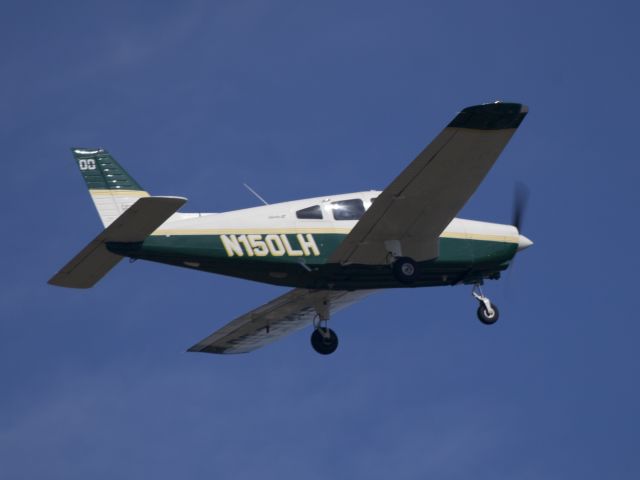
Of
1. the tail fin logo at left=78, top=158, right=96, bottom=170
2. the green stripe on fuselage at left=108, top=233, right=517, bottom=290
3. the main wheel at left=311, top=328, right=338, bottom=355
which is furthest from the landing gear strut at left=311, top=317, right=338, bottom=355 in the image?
the tail fin logo at left=78, top=158, right=96, bottom=170

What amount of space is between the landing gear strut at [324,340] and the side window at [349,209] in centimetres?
325

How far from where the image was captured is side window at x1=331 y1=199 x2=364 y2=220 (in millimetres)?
23812

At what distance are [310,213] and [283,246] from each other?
2.62ft

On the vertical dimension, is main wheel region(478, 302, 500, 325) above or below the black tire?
below

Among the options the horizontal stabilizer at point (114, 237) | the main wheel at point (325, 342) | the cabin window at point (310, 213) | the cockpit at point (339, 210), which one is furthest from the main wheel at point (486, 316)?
the horizontal stabilizer at point (114, 237)

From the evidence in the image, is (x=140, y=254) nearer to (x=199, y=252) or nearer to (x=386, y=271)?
(x=199, y=252)

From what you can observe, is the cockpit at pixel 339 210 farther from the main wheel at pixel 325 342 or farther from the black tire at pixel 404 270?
the main wheel at pixel 325 342

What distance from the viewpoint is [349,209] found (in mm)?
23859

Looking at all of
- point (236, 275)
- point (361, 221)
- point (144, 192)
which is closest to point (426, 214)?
point (361, 221)

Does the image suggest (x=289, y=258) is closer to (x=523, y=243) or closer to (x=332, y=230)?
(x=332, y=230)

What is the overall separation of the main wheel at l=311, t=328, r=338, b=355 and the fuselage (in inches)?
75.1

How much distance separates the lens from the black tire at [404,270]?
2359 centimetres

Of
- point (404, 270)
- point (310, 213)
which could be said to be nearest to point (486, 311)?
point (404, 270)

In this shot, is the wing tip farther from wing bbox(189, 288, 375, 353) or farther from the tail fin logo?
the tail fin logo
